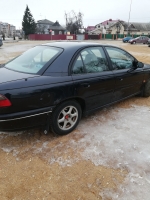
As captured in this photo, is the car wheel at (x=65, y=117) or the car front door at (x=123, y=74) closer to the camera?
the car wheel at (x=65, y=117)

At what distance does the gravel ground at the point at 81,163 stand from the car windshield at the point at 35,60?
44.7 inches

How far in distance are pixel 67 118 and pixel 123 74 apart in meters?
1.61

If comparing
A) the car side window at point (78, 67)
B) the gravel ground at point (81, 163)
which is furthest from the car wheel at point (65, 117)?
the car side window at point (78, 67)

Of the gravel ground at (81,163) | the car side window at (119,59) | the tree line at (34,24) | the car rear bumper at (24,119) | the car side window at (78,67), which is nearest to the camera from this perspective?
the gravel ground at (81,163)

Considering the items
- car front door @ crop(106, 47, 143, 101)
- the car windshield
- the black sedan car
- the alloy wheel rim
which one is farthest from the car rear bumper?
car front door @ crop(106, 47, 143, 101)

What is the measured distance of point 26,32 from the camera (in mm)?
63562

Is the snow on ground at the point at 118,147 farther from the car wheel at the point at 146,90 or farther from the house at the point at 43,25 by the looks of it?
the house at the point at 43,25

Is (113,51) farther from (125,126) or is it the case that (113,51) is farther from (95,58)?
(125,126)

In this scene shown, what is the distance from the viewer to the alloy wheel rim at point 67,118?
9.61 ft

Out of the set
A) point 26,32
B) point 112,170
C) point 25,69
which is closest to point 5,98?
point 25,69

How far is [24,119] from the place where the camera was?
2461 mm

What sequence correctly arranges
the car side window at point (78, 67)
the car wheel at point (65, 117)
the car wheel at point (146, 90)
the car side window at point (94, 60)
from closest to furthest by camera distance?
the car wheel at point (65, 117)
the car side window at point (78, 67)
the car side window at point (94, 60)
the car wheel at point (146, 90)

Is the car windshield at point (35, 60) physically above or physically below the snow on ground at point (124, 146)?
above

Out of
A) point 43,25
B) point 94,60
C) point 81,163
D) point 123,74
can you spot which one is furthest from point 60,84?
point 43,25
